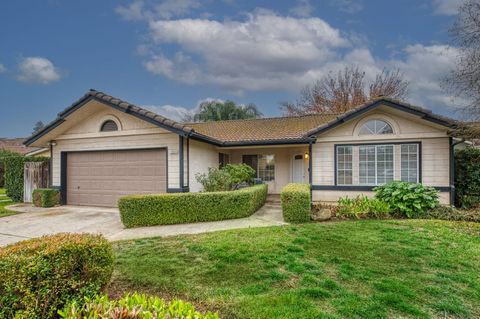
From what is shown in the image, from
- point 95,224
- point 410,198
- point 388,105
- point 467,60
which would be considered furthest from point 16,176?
point 467,60

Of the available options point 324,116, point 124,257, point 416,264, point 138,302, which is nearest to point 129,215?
point 124,257

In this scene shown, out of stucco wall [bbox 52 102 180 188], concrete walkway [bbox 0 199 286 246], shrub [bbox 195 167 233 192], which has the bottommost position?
concrete walkway [bbox 0 199 286 246]

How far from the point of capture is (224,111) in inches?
1088

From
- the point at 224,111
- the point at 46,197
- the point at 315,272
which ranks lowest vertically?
the point at 315,272

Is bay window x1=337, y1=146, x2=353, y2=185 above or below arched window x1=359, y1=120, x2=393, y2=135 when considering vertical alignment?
below

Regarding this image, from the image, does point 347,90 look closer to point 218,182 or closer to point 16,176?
point 218,182

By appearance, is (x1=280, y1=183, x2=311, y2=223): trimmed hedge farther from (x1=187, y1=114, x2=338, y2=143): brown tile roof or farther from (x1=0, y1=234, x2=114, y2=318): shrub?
(x1=0, y1=234, x2=114, y2=318): shrub

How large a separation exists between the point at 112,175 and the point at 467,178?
14.3 metres

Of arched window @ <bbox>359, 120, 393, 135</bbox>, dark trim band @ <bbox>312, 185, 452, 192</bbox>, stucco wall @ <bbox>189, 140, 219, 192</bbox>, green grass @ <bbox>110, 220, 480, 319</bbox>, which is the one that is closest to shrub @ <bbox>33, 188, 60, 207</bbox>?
stucco wall @ <bbox>189, 140, 219, 192</bbox>

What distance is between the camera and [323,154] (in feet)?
34.6

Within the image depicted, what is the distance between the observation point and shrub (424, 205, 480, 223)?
8080 mm

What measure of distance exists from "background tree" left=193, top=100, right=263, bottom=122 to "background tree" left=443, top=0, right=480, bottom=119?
1951 cm

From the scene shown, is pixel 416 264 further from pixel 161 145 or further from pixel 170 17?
pixel 170 17

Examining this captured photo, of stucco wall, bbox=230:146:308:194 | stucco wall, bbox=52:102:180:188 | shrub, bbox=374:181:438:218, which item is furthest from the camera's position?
stucco wall, bbox=230:146:308:194
